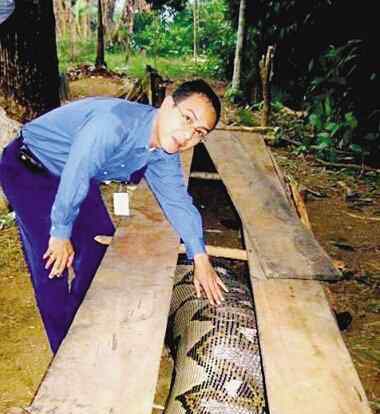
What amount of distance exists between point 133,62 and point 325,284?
15.4m

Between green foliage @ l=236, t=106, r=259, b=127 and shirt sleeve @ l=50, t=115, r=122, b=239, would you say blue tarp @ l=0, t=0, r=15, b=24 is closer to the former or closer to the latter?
shirt sleeve @ l=50, t=115, r=122, b=239

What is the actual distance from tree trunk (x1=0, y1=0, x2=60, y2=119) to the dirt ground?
130 centimetres

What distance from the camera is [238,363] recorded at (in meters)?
2.24

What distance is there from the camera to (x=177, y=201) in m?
2.57

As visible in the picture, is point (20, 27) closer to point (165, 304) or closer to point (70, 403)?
point (165, 304)

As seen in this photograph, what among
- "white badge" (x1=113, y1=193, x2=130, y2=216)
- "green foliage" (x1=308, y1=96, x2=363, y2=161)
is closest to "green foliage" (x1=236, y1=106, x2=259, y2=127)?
"green foliage" (x1=308, y1=96, x2=363, y2=161)

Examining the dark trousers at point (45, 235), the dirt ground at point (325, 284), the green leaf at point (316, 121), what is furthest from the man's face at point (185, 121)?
the green leaf at point (316, 121)

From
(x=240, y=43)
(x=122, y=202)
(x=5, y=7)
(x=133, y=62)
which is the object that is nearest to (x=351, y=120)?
(x=122, y=202)

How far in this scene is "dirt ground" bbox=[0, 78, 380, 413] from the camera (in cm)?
302

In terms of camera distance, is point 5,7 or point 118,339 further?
point 5,7

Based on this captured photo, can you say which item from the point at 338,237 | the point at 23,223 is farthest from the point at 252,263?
the point at 338,237

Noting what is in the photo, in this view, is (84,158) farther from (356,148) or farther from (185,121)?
(356,148)

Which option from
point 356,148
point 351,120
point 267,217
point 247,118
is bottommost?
point 247,118

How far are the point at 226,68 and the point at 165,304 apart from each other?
1386cm
